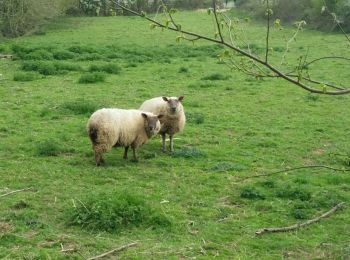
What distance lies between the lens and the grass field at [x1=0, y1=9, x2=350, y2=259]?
7.81 m

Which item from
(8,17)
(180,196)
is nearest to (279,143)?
(180,196)

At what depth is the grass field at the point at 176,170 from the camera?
7.81m

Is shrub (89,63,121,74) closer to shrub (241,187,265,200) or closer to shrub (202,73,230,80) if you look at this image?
shrub (202,73,230,80)

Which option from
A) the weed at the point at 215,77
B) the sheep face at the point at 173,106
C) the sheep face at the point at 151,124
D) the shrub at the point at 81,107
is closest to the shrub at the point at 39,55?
the weed at the point at 215,77

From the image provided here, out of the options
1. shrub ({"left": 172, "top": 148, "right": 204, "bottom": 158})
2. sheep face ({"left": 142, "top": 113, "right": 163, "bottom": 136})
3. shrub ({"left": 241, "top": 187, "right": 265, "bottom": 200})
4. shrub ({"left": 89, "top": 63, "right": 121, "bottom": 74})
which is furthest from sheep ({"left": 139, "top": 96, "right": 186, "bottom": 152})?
shrub ({"left": 89, "top": 63, "right": 121, "bottom": 74})

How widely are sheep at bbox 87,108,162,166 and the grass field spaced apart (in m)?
0.45

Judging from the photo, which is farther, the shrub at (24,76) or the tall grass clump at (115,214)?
the shrub at (24,76)

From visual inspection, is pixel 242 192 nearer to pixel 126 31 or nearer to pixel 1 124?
pixel 1 124

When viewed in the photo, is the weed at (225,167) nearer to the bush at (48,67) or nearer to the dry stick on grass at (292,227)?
the dry stick on grass at (292,227)

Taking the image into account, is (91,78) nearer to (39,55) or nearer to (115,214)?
(39,55)

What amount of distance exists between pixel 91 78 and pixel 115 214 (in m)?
13.9

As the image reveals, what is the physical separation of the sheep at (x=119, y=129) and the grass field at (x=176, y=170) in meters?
0.45

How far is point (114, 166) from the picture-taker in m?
11.5

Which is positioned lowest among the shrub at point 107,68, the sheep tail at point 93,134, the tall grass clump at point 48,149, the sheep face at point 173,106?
the tall grass clump at point 48,149
